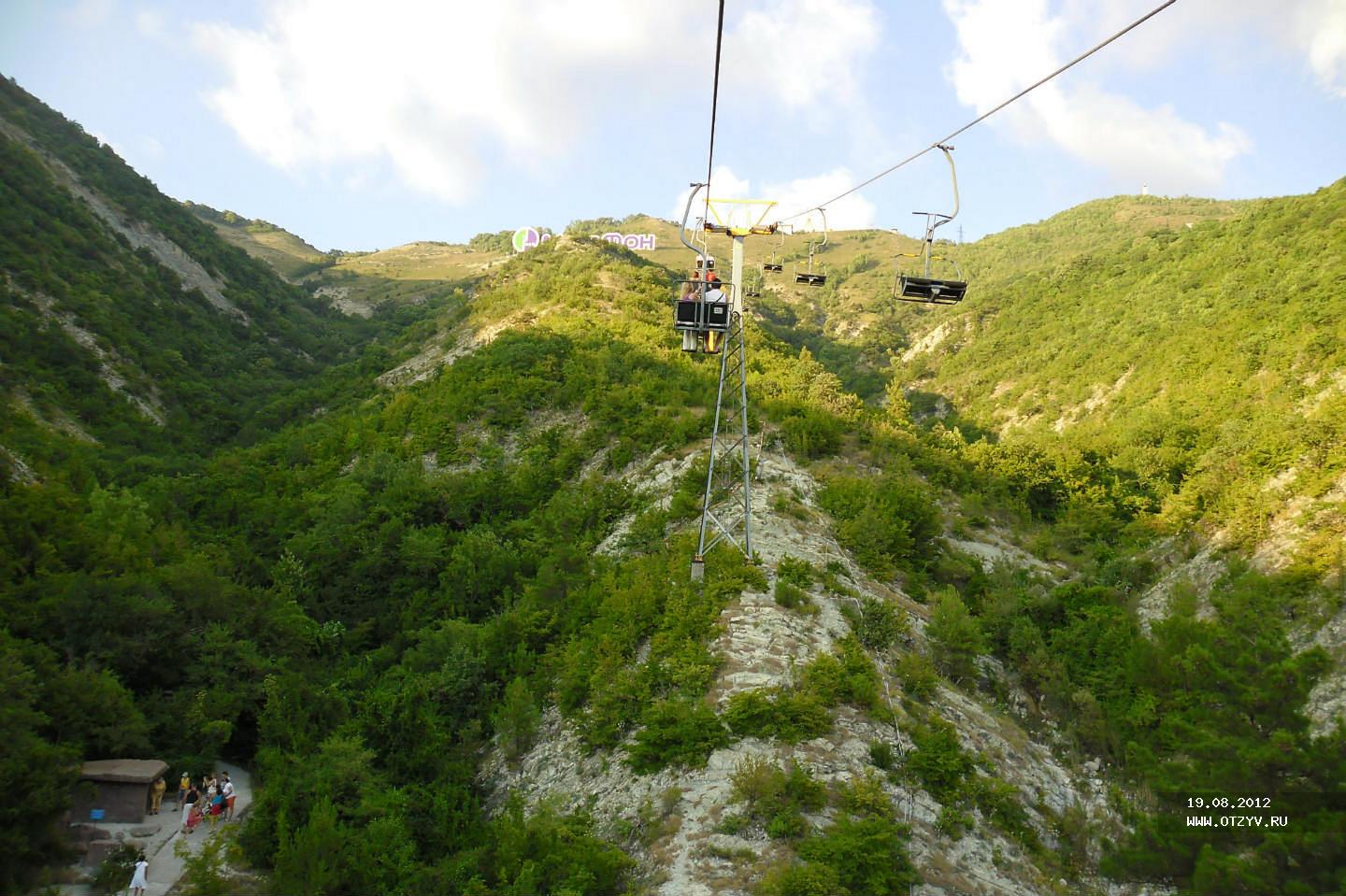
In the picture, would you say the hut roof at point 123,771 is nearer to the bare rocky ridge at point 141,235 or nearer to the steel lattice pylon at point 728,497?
the steel lattice pylon at point 728,497

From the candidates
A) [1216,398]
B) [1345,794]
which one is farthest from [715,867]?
[1216,398]

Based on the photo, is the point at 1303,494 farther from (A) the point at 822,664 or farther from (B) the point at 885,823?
(B) the point at 885,823

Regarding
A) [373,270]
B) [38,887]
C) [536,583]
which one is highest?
[373,270]

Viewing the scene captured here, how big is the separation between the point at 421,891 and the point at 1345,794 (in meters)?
13.6

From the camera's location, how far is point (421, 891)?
13.7m

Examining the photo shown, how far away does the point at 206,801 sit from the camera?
15773 millimetres

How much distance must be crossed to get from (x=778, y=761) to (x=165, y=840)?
11600 mm

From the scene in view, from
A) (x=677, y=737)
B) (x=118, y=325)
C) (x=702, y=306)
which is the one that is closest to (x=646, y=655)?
(x=677, y=737)

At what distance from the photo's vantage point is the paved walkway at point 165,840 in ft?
43.5

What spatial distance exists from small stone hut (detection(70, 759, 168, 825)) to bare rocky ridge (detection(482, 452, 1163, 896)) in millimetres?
6650

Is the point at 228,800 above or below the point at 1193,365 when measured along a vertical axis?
below

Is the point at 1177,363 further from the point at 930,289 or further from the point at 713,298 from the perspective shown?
the point at 713,298

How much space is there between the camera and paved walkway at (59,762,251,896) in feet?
43.5

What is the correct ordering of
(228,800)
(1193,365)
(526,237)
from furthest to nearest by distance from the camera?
1. (526,237)
2. (1193,365)
3. (228,800)
